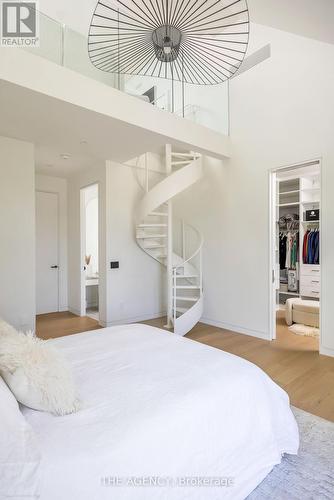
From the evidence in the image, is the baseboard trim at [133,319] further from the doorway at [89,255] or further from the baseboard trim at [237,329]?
the baseboard trim at [237,329]

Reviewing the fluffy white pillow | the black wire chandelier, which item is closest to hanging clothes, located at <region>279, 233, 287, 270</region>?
the black wire chandelier

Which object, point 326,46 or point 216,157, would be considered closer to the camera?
point 326,46

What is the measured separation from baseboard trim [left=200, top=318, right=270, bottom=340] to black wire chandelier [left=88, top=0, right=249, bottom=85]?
10.5 feet

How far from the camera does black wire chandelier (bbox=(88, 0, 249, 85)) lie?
148 cm

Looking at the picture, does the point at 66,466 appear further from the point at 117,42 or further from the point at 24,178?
the point at 24,178

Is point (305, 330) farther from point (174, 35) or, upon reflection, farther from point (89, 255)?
point (89, 255)

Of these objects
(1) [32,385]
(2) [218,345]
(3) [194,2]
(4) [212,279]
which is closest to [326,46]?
(3) [194,2]

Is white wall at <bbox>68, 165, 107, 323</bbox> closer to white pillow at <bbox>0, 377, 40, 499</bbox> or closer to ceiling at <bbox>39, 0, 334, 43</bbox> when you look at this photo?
ceiling at <bbox>39, 0, 334, 43</bbox>

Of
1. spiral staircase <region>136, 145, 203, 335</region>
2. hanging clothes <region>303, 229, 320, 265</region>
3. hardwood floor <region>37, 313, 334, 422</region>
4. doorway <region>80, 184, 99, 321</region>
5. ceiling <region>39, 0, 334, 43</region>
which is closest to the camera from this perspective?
ceiling <region>39, 0, 334, 43</region>

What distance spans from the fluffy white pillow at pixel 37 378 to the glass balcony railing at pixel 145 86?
8.93ft

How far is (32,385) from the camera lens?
110cm

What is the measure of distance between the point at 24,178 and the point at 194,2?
3.01 m

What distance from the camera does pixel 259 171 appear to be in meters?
3.93

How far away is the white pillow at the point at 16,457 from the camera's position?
0.83 metres
